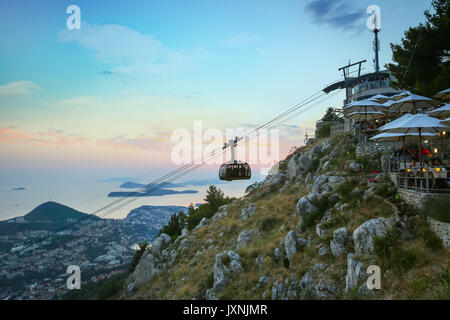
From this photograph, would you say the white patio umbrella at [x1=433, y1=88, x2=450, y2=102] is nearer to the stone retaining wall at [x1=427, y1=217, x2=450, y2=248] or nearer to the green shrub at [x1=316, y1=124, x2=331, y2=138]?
the stone retaining wall at [x1=427, y1=217, x2=450, y2=248]

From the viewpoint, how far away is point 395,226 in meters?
12.0

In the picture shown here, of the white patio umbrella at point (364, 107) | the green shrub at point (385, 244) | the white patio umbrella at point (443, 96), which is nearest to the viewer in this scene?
the green shrub at point (385, 244)

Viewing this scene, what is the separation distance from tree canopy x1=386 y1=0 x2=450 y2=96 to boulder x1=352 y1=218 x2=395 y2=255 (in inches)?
588

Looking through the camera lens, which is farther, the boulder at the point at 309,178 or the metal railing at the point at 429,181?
the boulder at the point at 309,178

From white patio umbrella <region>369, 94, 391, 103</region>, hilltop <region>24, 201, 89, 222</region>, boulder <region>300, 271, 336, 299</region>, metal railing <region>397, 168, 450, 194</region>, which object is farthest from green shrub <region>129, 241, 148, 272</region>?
hilltop <region>24, 201, 89, 222</region>

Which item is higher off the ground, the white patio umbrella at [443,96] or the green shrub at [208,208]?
the white patio umbrella at [443,96]

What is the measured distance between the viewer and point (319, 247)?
552 inches

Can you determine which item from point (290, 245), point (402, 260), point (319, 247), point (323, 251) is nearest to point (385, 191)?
point (319, 247)

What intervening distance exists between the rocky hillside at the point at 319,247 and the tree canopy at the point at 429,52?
7438mm

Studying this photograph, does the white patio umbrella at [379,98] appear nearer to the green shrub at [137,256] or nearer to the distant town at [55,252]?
the green shrub at [137,256]

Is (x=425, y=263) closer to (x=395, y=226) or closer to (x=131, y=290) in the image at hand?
(x=395, y=226)

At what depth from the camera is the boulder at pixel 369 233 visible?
11.6m

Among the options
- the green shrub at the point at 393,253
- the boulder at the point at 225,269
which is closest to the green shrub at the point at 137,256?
the boulder at the point at 225,269
